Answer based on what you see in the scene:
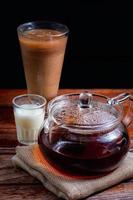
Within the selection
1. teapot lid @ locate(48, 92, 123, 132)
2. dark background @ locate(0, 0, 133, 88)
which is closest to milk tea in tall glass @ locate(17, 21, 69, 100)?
teapot lid @ locate(48, 92, 123, 132)

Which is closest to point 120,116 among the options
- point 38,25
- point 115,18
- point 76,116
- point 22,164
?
point 76,116

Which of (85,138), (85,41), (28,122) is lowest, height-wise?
(85,41)

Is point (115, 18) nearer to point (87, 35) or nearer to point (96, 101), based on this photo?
point (87, 35)

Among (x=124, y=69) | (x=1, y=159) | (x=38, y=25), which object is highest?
(x=38, y=25)

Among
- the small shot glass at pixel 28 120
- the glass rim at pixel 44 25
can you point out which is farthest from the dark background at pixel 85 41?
the small shot glass at pixel 28 120

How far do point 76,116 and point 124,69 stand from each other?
1.28 meters

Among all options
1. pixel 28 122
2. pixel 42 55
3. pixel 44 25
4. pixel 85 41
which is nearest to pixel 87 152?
pixel 28 122

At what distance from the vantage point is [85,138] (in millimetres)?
1026

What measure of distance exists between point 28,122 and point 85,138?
0.27m

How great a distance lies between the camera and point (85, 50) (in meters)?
2.26

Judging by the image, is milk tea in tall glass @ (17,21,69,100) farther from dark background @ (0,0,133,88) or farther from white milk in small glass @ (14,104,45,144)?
dark background @ (0,0,133,88)

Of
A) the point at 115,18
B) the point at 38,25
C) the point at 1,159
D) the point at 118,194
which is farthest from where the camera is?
the point at 115,18

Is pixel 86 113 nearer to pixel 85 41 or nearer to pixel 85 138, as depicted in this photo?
pixel 85 138

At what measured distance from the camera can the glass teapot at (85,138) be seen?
1020 millimetres
